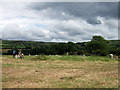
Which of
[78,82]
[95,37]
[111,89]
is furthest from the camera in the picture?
[95,37]

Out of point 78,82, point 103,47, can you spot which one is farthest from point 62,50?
point 78,82

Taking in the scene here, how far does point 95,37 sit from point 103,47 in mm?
10497

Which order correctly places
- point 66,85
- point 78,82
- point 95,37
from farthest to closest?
point 95,37, point 78,82, point 66,85

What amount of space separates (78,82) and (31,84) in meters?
2.71

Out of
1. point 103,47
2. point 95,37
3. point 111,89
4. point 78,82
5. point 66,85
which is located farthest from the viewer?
point 95,37

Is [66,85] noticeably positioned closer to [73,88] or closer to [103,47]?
[73,88]

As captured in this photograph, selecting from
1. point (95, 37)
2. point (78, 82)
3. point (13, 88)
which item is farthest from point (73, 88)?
point (95, 37)

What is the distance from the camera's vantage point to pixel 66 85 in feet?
33.1

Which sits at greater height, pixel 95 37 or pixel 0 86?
pixel 95 37

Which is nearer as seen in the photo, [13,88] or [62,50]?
[13,88]

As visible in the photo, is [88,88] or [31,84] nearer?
[88,88]

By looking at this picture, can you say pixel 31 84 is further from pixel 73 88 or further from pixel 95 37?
pixel 95 37

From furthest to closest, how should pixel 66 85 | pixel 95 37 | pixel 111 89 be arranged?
pixel 95 37 < pixel 66 85 < pixel 111 89

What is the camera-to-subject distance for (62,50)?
76812 millimetres
